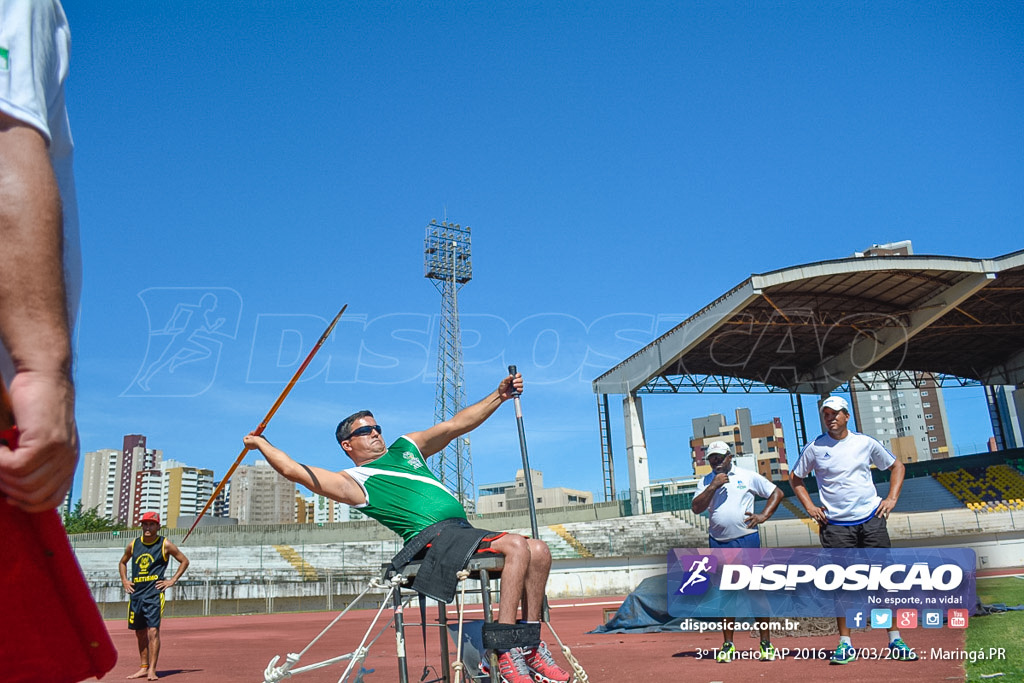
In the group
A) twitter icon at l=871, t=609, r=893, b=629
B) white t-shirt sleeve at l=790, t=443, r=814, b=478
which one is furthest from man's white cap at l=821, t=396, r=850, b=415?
twitter icon at l=871, t=609, r=893, b=629

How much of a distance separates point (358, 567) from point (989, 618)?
26808mm

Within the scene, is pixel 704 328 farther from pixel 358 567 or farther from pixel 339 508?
pixel 339 508

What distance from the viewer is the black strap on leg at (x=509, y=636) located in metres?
3.10

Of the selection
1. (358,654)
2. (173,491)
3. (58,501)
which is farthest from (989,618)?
(173,491)

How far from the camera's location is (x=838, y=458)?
5.82 metres

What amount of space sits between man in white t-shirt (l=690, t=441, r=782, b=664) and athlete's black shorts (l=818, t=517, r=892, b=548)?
660 mm

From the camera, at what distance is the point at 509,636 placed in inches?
123

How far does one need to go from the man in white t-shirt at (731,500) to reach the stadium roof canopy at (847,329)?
662 inches

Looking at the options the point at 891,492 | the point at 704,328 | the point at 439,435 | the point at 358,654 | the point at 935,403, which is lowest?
the point at 358,654

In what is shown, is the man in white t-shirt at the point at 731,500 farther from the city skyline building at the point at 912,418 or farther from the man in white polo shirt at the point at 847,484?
the city skyline building at the point at 912,418

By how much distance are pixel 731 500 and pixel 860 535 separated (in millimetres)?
1148

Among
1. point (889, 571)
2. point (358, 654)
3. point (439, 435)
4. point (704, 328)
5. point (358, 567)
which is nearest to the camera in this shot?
point (358, 654)

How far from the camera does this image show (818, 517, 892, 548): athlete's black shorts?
5.51 meters

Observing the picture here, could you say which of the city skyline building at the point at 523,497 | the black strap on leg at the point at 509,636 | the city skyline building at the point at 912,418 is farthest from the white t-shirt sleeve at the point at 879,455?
the city skyline building at the point at 912,418
